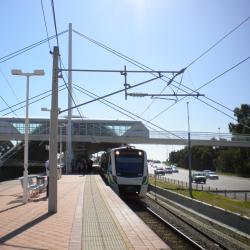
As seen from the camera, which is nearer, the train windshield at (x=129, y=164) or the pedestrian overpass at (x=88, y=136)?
the train windshield at (x=129, y=164)

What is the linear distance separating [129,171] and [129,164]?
45 centimetres

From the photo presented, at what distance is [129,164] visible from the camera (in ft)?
100

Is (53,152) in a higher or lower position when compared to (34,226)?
higher

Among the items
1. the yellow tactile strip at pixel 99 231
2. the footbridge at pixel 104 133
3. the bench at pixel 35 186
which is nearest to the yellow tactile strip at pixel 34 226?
the yellow tactile strip at pixel 99 231

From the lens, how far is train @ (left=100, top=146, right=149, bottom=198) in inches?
1184

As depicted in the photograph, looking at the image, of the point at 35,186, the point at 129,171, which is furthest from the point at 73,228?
the point at 129,171

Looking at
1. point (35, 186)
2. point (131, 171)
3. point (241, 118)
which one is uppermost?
point (241, 118)

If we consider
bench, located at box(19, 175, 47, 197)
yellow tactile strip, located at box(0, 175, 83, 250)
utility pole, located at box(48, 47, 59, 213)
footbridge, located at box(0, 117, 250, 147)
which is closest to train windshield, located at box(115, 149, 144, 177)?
bench, located at box(19, 175, 47, 197)

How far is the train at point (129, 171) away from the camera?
30.1 metres

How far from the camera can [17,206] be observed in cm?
1686

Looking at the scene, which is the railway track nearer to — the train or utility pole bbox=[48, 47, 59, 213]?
utility pole bbox=[48, 47, 59, 213]

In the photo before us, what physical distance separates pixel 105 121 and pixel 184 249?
2795 inches

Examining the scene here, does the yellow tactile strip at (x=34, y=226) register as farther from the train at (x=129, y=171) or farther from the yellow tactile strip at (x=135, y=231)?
the train at (x=129, y=171)

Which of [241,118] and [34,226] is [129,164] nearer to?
[34,226]
